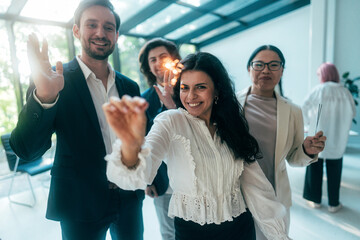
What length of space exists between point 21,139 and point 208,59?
0.95 metres

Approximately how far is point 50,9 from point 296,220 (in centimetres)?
494

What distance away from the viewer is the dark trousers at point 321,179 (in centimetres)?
253

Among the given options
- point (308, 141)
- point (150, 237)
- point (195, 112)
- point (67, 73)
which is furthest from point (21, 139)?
point (150, 237)

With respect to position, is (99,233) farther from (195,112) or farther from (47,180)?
(47,180)

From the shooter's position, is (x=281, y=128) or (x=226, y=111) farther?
(x=281, y=128)

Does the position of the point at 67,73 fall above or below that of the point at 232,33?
below

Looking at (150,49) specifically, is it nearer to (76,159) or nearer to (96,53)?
(96,53)

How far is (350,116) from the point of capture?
2.62 m

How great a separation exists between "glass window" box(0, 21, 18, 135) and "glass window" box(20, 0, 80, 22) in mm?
571

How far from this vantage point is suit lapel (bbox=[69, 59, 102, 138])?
3.31 ft

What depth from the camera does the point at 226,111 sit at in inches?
45.8

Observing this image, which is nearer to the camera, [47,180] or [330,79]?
[330,79]

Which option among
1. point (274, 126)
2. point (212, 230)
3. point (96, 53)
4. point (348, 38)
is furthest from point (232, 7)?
point (212, 230)

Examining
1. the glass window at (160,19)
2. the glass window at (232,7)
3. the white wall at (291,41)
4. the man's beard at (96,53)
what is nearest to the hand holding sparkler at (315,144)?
the man's beard at (96,53)
